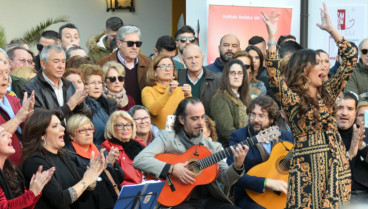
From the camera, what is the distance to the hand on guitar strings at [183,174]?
7012 millimetres

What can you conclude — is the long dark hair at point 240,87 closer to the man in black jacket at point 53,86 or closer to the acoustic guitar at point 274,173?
the acoustic guitar at point 274,173

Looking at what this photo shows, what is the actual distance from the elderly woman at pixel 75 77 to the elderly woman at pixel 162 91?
3.22 feet

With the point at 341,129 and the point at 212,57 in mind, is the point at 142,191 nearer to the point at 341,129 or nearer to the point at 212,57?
the point at 341,129

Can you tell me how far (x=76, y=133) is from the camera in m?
7.38

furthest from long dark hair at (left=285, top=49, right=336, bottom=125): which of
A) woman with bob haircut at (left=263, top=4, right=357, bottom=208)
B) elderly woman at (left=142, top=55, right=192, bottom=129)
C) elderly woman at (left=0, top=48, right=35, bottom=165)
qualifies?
elderly woman at (left=142, top=55, right=192, bottom=129)

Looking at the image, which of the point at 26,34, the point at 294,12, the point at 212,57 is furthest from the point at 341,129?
the point at 26,34

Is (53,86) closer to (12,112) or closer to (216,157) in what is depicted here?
(12,112)

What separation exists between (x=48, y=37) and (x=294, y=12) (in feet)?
15.4

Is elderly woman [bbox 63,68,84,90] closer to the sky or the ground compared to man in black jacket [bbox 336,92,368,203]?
closer to the sky

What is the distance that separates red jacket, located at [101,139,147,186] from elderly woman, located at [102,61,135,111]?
3.26 feet

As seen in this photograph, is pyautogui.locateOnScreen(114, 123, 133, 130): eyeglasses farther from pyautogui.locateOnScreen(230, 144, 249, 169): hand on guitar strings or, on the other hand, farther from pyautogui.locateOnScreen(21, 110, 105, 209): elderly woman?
pyautogui.locateOnScreen(230, 144, 249, 169): hand on guitar strings

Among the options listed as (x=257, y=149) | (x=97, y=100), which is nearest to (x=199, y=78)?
(x=97, y=100)

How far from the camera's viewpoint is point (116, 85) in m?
8.82

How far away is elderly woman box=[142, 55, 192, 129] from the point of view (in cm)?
873
